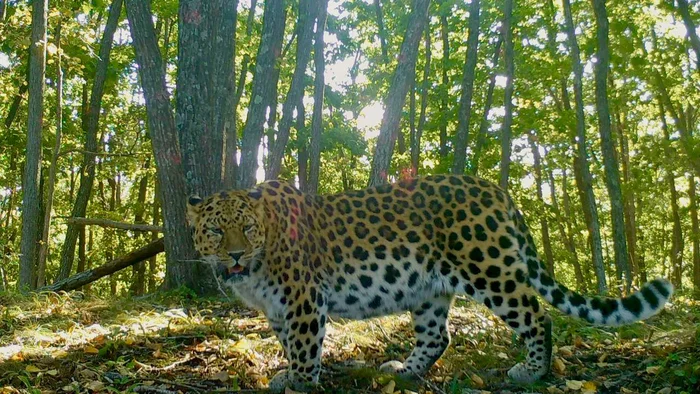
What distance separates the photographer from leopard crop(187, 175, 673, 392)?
525cm

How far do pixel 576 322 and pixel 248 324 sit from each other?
446cm

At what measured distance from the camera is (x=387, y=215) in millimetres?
6086

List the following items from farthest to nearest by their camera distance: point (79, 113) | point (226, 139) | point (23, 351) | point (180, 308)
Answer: point (79, 113) → point (226, 139) → point (180, 308) → point (23, 351)

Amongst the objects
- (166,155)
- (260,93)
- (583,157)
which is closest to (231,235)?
(166,155)

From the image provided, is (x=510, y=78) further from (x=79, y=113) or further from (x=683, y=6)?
(x=79, y=113)

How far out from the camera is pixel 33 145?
13430 mm

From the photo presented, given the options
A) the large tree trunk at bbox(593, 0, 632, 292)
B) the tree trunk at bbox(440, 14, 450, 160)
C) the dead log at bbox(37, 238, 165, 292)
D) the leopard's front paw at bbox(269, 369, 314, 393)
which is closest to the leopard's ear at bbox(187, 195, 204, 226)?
the leopard's front paw at bbox(269, 369, 314, 393)

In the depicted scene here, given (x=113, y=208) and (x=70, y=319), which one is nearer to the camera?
(x=70, y=319)

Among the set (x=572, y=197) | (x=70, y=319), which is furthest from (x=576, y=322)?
(x=572, y=197)

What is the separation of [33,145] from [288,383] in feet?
35.4

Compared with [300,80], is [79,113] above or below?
above

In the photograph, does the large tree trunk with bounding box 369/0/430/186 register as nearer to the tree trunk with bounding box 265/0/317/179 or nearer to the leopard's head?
the tree trunk with bounding box 265/0/317/179

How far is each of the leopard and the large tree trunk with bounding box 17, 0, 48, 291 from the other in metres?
9.09

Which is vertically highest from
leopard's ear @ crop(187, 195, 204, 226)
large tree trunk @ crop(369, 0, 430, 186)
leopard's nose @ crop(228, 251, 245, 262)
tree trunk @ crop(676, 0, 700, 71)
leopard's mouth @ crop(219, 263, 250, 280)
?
tree trunk @ crop(676, 0, 700, 71)
